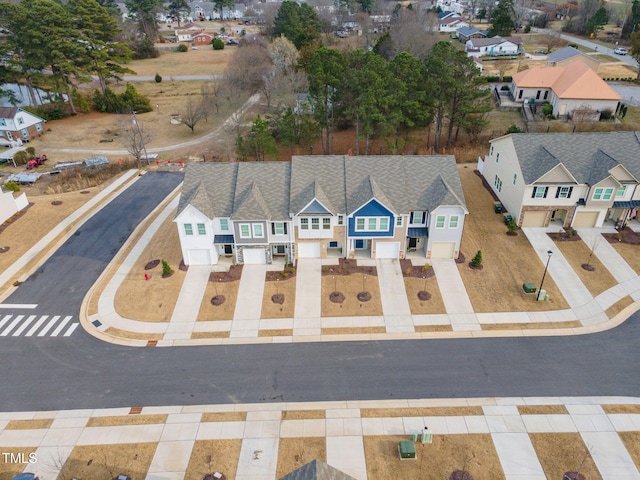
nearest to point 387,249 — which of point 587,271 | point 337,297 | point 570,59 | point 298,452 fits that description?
point 337,297

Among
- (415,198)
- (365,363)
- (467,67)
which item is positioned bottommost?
(365,363)

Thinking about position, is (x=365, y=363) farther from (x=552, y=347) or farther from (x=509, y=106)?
(x=509, y=106)

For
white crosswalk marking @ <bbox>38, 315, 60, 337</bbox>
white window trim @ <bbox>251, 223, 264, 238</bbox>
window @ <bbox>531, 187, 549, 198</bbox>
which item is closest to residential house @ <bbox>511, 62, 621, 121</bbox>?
window @ <bbox>531, 187, 549, 198</bbox>

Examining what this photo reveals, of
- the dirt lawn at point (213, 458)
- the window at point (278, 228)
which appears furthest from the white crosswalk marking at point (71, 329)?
the window at point (278, 228)

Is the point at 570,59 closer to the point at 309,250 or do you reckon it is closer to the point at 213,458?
the point at 309,250

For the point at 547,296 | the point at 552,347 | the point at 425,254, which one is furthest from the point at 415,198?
the point at 552,347
